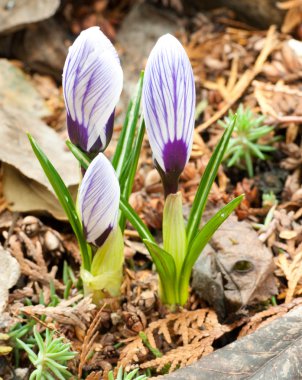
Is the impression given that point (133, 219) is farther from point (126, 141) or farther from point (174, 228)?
point (126, 141)

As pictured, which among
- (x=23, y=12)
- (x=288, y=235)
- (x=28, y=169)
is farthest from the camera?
(x=23, y=12)

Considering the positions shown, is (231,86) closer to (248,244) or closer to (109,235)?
(248,244)

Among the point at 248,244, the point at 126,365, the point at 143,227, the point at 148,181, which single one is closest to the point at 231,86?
the point at 148,181

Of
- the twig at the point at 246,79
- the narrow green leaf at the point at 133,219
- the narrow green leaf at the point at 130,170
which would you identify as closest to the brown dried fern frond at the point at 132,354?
the narrow green leaf at the point at 133,219

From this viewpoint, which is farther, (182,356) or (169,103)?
(182,356)

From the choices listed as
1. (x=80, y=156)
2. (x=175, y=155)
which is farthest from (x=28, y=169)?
(x=175, y=155)
